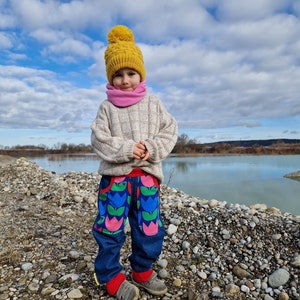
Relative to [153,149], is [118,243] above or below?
below

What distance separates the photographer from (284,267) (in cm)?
280

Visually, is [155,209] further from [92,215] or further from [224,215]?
[92,215]

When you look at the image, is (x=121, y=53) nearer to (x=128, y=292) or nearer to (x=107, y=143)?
(x=107, y=143)

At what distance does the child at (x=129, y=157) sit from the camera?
216 cm

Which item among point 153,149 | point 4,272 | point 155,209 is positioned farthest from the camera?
point 4,272

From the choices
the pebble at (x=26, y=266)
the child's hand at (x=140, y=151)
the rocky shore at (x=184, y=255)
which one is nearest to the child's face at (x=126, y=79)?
the child's hand at (x=140, y=151)

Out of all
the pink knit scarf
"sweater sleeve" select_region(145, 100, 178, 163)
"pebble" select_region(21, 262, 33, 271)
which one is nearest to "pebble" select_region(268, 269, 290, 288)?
"sweater sleeve" select_region(145, 100, 178, 163)

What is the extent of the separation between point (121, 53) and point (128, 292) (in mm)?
1858

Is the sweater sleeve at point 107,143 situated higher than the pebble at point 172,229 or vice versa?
the sweater sleeve at point 107,143

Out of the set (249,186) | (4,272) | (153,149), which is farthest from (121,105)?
(249,186)

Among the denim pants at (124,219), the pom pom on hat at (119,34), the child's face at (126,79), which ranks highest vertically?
the pom pom on hat at (119,34)

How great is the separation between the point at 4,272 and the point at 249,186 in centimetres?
959

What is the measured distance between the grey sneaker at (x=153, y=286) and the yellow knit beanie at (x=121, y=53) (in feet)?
5.54

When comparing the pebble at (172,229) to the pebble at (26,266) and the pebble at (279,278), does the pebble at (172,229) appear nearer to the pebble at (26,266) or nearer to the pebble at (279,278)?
the pebble at (279,278)
